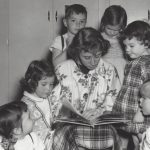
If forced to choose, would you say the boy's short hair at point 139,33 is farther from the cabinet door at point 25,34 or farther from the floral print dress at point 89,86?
the cabinet door at point 25,34

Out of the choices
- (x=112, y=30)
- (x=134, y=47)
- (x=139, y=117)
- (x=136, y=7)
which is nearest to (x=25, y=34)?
(x=136, y=7)

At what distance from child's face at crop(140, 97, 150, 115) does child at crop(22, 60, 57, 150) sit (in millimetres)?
729

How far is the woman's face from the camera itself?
2.68 meters

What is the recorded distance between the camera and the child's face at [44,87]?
2.73 meters

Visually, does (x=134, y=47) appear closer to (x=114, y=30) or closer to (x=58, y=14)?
(x=114, y=30)

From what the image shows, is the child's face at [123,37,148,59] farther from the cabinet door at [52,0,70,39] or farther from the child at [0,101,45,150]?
the cabinet door at [52,0,70,39]

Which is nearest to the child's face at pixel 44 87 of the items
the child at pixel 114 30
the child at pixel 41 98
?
the child at pixel 41 98

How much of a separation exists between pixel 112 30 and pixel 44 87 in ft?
2.71

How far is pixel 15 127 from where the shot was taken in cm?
224

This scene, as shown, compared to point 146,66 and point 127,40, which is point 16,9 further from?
point 146,66

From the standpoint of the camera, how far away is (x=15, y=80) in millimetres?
4617

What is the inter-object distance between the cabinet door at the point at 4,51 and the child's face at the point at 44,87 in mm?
1951

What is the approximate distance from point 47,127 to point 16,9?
2.32m

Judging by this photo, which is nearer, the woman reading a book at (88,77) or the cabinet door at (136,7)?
the woman reading a book at (88,77)
